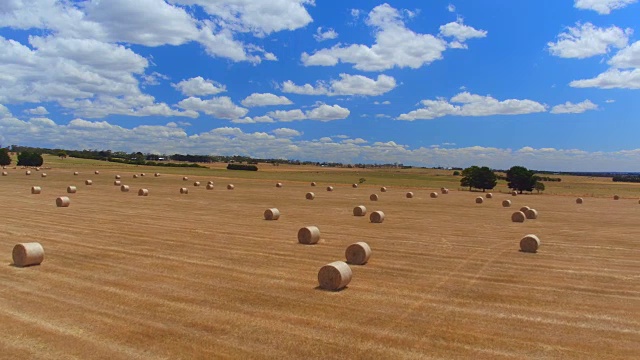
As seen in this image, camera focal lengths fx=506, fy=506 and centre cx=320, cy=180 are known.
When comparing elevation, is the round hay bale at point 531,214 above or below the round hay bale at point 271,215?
above

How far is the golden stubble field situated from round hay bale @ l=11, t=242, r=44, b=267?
13.8 inches

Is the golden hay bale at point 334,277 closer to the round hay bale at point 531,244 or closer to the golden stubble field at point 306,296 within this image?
the golden stubble field at point 306,296

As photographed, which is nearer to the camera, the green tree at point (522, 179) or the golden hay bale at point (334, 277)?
the golden hay bale at point (334, 277)

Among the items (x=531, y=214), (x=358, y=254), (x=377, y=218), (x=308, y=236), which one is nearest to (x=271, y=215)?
(x=377, y=218)

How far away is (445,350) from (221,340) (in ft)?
13.0

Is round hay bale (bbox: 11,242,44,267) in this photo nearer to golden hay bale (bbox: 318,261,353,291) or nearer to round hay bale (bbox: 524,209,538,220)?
golden hay bale (bbox: 318,261,353,291)

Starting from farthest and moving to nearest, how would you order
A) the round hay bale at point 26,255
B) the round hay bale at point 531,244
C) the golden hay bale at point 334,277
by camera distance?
the round hay bale at point 531,244 < the round hay bale at point 26,255 < the golden hay bale at point 334,277

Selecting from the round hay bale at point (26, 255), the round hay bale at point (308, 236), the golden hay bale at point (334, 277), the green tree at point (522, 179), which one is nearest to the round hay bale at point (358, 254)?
the golden hay bale at point (334, 277)

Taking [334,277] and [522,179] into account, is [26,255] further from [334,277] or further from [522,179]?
[522,179]

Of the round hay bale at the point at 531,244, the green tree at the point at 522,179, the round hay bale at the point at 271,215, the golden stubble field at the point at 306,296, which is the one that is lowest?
the golden stubble field at the point at 306,296

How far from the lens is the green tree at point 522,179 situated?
259ft

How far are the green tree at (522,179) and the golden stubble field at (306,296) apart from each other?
58626mm

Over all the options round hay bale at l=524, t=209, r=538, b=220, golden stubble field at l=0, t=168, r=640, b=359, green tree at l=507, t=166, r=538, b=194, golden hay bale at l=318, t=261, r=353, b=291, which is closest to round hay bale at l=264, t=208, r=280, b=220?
golden stubble field at l=0, t=168, r=640, b=359

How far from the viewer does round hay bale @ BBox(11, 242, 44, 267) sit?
1447 cm
